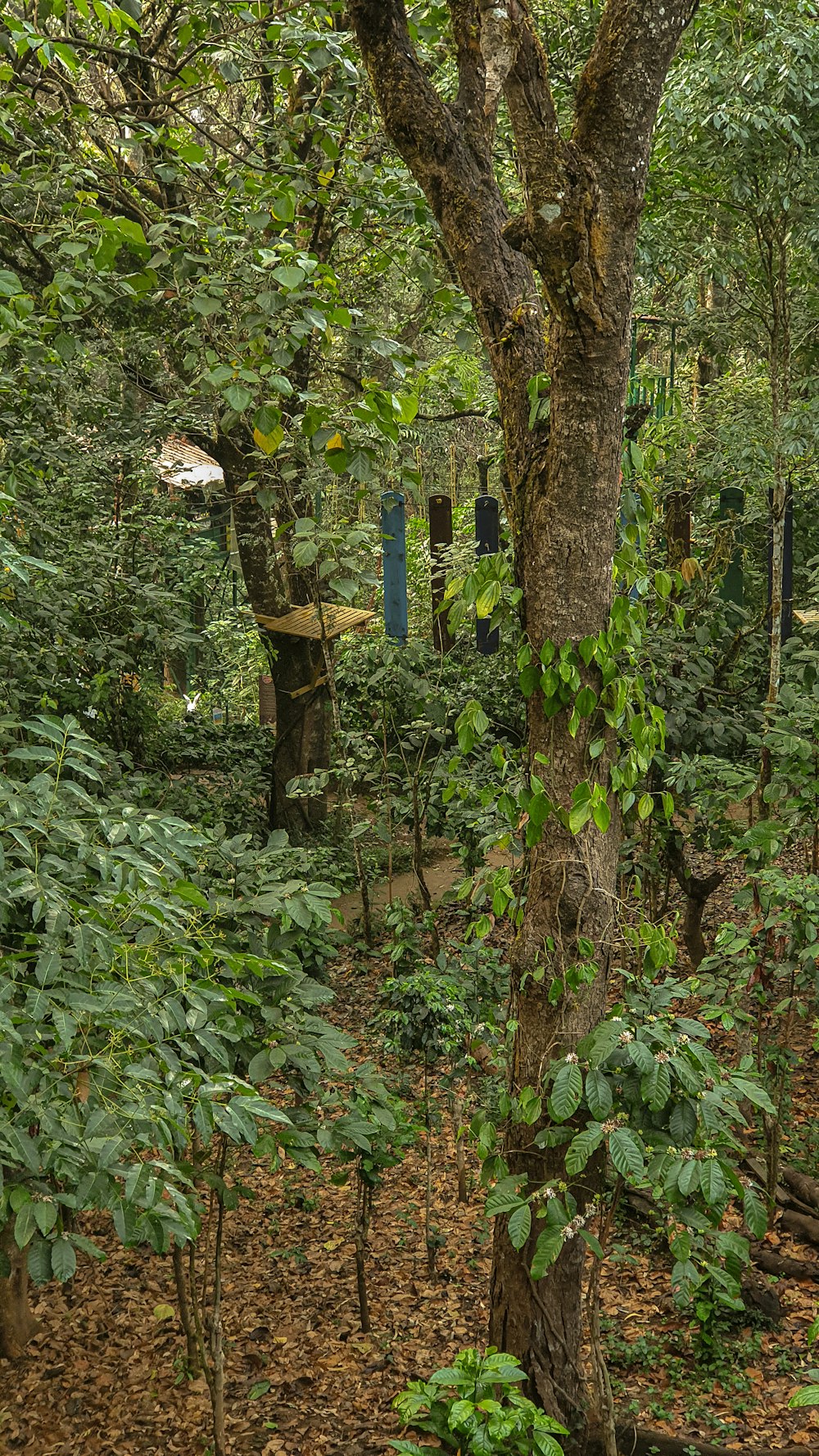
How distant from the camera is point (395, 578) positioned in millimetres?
8023

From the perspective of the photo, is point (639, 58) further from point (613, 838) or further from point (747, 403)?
point (747, 403)

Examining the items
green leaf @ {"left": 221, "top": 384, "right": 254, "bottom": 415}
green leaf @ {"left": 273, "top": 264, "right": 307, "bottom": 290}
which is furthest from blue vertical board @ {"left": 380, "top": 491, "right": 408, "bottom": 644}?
green leaf @ {"left": 273, "top": 264, "right": 307, "bottom": 290}

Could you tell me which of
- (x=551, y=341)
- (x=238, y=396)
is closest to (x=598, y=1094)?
(x=551, y=341)

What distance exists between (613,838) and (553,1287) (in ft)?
3.92

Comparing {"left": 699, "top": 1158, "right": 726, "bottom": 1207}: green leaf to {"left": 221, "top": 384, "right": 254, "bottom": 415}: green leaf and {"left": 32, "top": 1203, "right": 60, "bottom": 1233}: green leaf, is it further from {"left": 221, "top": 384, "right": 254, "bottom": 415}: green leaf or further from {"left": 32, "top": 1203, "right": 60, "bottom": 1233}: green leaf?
{"left": 221, "top": 384, "right": 254, "bottom": 415}: green leaf

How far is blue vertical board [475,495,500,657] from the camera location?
768 centimetres

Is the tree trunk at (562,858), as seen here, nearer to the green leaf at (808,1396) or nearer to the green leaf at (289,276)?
the green leaf at (289,276)

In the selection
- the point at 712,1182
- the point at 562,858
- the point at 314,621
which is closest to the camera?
the point at 712,1182

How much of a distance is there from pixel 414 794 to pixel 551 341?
341 centimetres

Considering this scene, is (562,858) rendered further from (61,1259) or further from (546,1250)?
(61,1259)

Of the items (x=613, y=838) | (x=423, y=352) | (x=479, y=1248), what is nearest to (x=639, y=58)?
(x=613, y=838)

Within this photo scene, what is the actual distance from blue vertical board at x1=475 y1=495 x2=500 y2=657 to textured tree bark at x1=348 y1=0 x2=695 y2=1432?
462 cm

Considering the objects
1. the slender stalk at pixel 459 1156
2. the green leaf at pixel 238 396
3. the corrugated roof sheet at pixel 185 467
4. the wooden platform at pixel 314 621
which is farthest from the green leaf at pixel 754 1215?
the corrugated roof sheet at pixel 185 467

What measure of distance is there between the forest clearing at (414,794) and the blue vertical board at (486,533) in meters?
0.72
